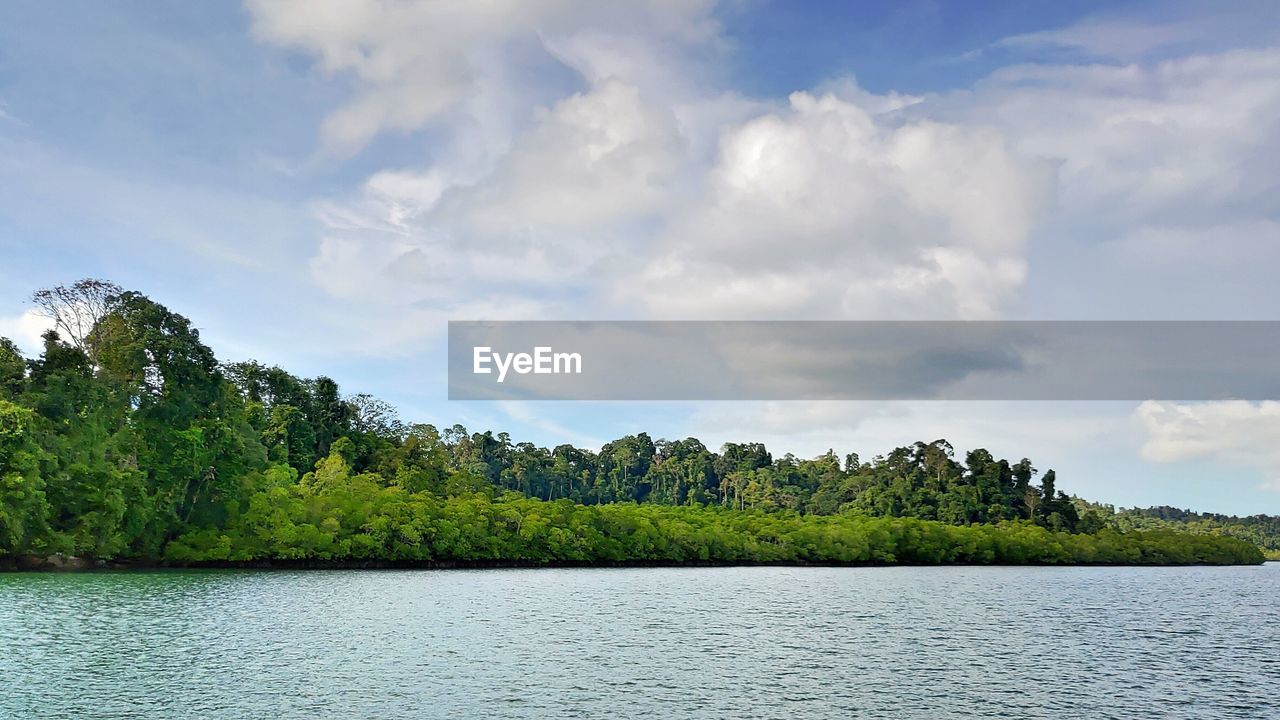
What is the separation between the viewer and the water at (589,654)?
25.5 m

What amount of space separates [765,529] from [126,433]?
79.5m

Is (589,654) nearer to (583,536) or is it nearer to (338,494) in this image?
(338,494)

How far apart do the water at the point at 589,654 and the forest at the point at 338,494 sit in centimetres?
756

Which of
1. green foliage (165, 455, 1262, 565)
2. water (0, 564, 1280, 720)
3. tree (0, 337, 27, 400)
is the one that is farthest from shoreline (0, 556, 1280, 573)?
tree (0, 337, 27, 400)

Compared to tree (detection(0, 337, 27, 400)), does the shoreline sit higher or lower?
lower

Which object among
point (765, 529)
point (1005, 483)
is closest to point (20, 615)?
point (765, 529)

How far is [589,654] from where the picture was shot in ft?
113

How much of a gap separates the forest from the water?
24.8 feet

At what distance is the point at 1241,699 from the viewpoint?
29234mm

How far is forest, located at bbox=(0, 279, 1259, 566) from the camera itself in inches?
2623

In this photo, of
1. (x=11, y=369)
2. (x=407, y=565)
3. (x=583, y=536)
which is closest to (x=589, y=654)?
(x=11, y=369)

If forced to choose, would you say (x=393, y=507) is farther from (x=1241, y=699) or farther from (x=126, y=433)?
(x=1241, y=699)

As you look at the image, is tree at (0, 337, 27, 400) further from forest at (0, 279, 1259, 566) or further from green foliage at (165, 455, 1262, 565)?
green foliage at (165, 455, 1262, 565)

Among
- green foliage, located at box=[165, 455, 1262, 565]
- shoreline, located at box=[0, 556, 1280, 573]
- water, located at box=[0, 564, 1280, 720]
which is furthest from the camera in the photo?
green foliage, located at box=[165, 455, 1262, 565]
